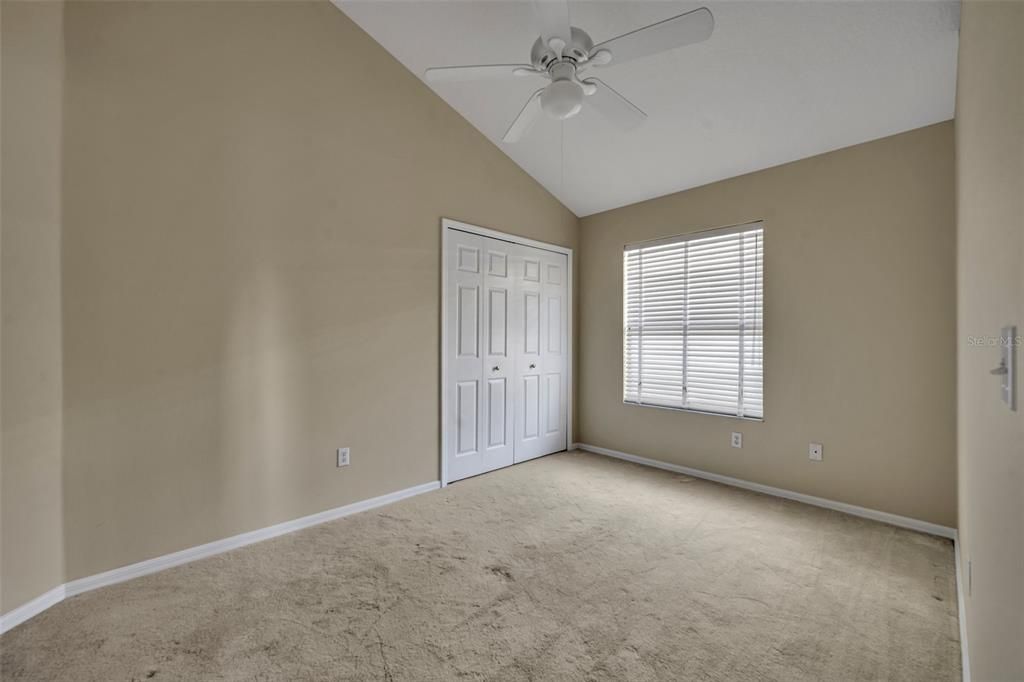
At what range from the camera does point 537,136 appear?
3828mm

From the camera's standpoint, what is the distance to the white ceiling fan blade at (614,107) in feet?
7.68

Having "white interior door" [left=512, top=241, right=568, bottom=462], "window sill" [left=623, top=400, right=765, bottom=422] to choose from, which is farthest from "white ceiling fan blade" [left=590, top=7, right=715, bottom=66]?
"window sill" [left=623, top=400, right=765, bottom=422]

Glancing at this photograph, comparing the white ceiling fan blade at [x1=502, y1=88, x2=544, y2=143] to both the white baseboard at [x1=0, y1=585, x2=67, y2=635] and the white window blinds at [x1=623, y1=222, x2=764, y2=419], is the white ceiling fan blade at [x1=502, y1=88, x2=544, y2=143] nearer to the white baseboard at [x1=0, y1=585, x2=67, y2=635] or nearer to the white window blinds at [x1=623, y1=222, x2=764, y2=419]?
the white window blinds at [x1=623, y1=222, x2=764, y2=419]

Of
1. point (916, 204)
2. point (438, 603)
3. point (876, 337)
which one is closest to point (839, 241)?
point (916, 204)

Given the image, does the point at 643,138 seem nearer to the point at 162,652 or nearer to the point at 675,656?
the point at 675,656

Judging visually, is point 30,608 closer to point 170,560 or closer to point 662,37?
point 170,560

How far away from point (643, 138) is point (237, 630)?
3843 mm

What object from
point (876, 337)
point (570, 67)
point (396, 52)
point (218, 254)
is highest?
point (396, 52)

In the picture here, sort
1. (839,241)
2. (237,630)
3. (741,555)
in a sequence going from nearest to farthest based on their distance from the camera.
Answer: (237,630)
(741,555)
(839,241)

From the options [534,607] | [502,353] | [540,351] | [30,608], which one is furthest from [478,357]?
[30,608]

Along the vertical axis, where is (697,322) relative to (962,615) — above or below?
above

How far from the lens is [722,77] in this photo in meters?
2.83

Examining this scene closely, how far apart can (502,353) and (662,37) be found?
2.75m

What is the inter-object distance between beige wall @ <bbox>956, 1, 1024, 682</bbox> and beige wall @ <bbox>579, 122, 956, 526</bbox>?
152 cm
